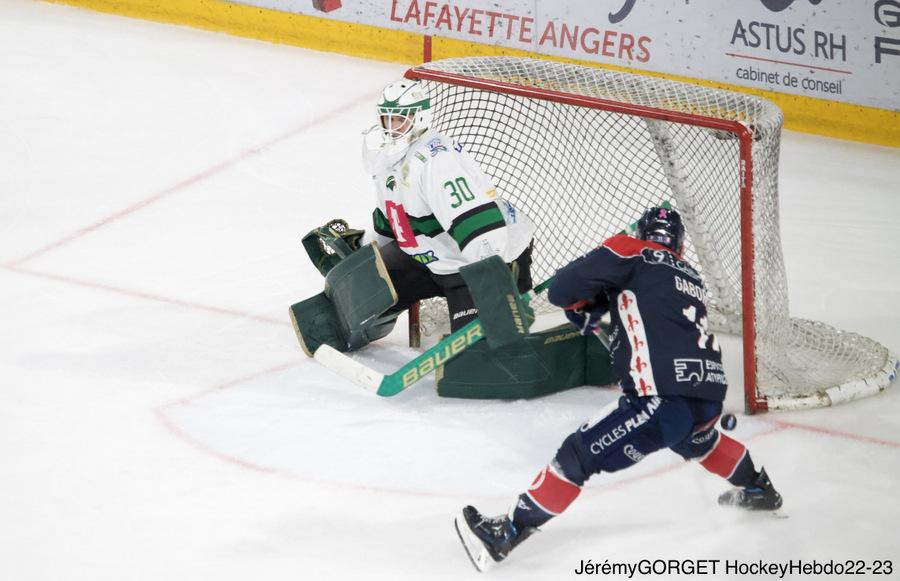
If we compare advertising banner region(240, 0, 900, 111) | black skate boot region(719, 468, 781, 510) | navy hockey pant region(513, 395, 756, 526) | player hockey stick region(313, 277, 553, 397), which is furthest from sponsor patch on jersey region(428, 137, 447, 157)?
advertising banner region(240, 0, 900, 111)

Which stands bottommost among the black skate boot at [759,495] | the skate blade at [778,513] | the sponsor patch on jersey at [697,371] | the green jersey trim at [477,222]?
the skate blade at [778,513]

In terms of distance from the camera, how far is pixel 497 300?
11.9 ft

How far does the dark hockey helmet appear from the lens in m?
3.10

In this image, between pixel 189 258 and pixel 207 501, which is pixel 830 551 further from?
pixel 189 258

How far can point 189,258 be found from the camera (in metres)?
5.00

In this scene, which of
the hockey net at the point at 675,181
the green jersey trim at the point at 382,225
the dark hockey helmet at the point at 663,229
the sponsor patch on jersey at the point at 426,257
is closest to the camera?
the dark hockey helmet at the point at 663,229

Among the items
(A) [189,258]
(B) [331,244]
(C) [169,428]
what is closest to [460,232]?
(B) [331,244]

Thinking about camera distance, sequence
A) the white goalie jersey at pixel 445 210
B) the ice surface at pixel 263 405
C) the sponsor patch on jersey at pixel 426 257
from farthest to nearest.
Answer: the sponsor patch on jersey at pixel 426 257, the white goalie jersey at pixel 445 210, the ice surface at pixel 263 405

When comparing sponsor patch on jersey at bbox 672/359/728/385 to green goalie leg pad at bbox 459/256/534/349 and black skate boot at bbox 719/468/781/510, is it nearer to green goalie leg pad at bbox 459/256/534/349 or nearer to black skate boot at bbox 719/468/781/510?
black skate boot at bbox 719/468/781/510

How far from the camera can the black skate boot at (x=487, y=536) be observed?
3090 millimetres

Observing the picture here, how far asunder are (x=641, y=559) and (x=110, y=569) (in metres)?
1.21

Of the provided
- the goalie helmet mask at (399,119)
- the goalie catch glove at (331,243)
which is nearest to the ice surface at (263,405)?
the goalie catch glove at (331,243)

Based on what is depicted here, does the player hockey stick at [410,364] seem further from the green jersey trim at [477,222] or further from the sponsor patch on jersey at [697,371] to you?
the sponsor patch on jersey at [697,371]

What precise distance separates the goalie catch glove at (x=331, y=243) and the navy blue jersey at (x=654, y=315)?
49.8 inches
